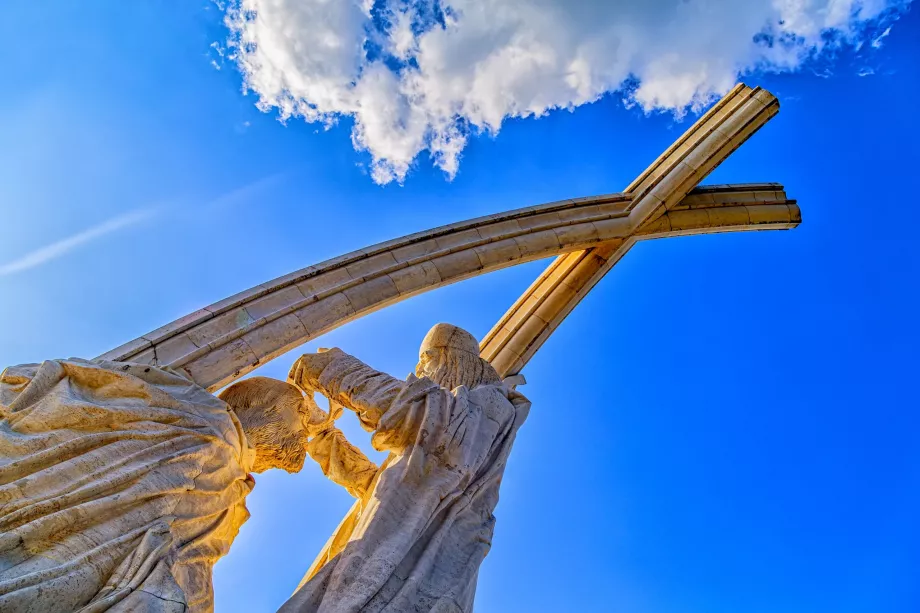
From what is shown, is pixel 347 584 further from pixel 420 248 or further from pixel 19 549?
pixel 420 248

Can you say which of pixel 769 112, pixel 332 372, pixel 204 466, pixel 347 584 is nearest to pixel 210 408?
pixel 204 466

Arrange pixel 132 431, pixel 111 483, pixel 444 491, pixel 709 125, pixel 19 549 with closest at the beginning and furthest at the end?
pixel 19 549, pixel 111 483, pixel 132 431, pixel 444 491, pixel 709 125

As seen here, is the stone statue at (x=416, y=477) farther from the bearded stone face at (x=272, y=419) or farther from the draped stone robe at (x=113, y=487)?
the draped stone robe at (x=113, y=487)

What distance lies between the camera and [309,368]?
19.5ft

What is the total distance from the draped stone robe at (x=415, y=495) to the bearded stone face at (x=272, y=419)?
0.28 metres

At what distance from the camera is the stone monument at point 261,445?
12.8 ft

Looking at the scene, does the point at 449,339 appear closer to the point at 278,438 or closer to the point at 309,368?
the point at 309,368

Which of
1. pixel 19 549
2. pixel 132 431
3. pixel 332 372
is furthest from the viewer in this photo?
pixel 332 372

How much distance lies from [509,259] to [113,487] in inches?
185

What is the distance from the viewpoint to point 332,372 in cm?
590

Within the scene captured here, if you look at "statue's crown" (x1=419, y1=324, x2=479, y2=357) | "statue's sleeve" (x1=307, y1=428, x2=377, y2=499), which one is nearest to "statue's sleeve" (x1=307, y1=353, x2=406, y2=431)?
"statue's sleeve" (x1=307, y1=428, x2=377, y2=499)

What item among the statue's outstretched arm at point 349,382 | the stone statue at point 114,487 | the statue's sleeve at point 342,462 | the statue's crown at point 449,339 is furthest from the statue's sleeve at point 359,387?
the statue's crown at point 449,339

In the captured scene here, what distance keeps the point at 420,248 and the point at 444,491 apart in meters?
2.97

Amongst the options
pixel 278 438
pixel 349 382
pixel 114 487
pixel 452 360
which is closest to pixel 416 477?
pixel 349 382
